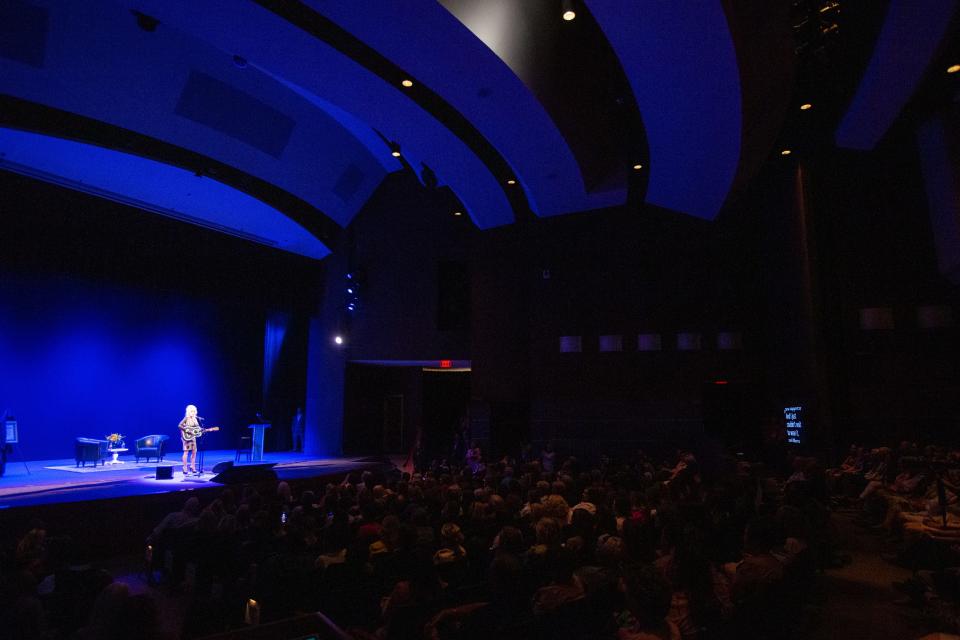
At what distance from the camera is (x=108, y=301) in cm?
→ 1521

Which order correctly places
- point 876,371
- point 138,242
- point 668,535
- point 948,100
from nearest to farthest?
1. point 668,535
2. point 948,100
3. point 876,371
4. point 138,242

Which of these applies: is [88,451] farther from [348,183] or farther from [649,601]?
[649,601]

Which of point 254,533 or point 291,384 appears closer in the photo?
point 254,533

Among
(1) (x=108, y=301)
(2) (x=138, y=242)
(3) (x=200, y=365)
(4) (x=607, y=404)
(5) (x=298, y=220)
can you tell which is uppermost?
(5) (x=298, y=220)

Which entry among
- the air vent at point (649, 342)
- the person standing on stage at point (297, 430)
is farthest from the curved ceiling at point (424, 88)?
the person standing on stage at point (297, 430)

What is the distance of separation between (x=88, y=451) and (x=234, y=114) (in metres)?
8.49

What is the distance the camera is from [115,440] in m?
14.1

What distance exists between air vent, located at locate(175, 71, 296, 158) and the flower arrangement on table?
804 cm

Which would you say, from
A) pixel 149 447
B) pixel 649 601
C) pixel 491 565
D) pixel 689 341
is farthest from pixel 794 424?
pixel 149 447

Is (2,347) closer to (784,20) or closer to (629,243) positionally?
(629,243)

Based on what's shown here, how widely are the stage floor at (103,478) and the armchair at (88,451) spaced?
0.28 m

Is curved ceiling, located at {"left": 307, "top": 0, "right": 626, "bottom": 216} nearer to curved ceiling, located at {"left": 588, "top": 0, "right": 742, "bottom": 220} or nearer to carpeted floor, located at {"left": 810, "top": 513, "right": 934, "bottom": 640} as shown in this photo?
curved ceiling, located at {"left": 588, "top": 0, "right": 742, "bottom": 220}

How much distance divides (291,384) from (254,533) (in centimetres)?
1337

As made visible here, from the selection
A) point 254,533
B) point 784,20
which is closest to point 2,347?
point 254,533
